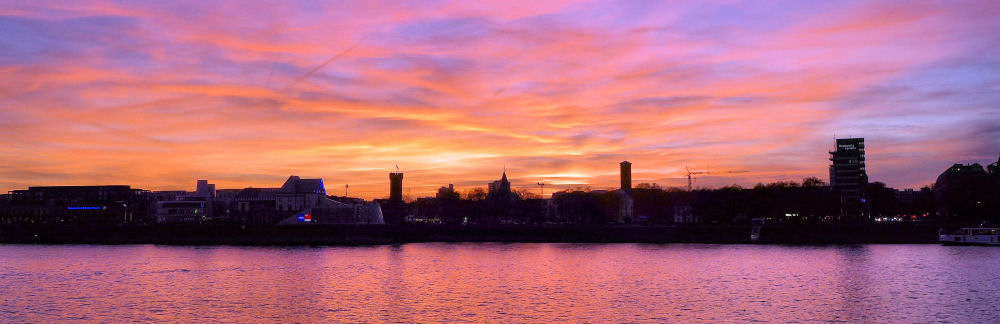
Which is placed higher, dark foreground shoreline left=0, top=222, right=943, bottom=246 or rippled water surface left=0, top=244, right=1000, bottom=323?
dark foreground shoreline left=0, top=222, right=943, bottom=246

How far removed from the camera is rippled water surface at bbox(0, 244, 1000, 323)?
58.4m

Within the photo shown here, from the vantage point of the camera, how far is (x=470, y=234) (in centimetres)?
18912

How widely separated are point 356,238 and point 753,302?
11960 centimetres

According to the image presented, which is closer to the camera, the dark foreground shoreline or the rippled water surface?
the rippled water surface

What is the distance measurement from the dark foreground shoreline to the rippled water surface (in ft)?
142

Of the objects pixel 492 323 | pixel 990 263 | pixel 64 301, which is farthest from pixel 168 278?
pixel 990 263

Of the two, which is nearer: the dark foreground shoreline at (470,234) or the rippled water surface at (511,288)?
the rippled water surface at (511,288)

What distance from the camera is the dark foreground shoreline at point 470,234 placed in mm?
163750

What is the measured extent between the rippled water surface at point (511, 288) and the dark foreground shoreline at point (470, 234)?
1701 inches

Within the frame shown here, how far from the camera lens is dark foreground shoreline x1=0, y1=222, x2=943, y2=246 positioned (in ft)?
537

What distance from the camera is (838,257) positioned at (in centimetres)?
11819

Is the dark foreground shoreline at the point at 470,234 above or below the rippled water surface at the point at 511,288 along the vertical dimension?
above

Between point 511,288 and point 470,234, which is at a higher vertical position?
point 470,234

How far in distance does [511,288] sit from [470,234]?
113m
